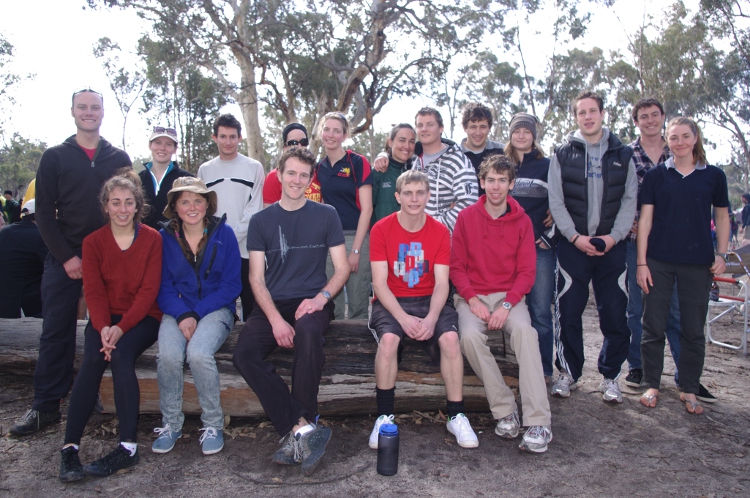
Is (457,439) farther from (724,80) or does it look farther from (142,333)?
(724,80)

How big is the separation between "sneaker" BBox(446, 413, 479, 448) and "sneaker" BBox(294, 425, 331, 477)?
0.85 meters

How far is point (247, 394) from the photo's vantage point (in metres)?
3.82

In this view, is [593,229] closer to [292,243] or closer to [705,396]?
[705,396]

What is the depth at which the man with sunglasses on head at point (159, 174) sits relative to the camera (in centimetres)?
472

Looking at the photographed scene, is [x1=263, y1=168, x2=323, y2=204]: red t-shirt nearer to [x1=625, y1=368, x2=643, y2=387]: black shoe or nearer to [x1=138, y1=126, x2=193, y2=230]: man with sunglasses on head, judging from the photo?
[x1=138, y1=126, x2=193, y2=230]: man with sunglasses on head

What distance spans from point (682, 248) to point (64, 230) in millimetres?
4757

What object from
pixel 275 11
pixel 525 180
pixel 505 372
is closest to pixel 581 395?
pixel 505 372

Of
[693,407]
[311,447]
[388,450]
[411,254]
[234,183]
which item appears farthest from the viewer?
[234,183]

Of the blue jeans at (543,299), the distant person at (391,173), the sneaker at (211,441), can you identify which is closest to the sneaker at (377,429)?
the sneaker at (211,441)

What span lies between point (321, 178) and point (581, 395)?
2.91m

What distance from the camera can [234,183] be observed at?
488 cm

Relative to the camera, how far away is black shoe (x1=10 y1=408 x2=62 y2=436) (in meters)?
3.75

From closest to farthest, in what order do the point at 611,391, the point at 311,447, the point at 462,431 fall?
the point at 311,447
the point at 462,431
the point at 611,391

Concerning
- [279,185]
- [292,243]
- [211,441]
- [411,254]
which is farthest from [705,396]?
[279,185]
